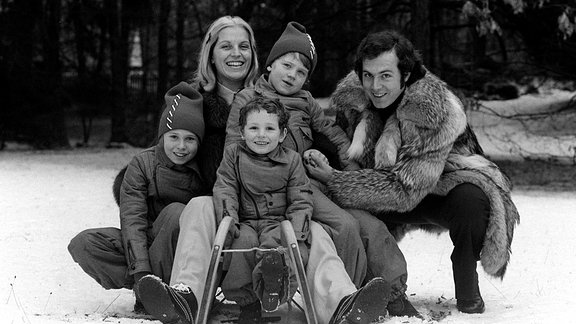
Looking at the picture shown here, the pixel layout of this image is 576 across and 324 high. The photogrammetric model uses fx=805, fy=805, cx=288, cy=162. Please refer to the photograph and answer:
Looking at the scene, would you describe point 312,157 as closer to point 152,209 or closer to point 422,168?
point 422,168

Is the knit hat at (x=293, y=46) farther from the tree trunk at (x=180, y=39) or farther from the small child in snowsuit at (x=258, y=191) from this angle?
the tree trunk at (x=180, y=39)

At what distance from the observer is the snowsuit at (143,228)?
4.15 metres

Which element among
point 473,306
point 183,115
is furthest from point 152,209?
point 473,306

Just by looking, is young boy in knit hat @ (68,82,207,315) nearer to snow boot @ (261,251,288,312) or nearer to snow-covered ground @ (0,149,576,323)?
snow-covered ground @ (0,149,576,323)

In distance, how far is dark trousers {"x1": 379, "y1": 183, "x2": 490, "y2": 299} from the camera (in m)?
4.32

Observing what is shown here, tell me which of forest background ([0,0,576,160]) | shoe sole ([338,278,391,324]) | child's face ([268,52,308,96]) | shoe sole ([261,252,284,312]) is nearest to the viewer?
shoe sole ([338,278,391,324])

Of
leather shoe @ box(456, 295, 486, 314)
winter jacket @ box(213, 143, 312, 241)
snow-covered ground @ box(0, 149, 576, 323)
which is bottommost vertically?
snow-covered ground @ box(0, 149, 576, 323)

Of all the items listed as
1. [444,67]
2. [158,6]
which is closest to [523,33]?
[444,67]

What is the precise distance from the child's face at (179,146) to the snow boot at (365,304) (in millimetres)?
1343

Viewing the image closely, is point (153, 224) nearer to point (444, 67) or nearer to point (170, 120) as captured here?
point (170, 120)

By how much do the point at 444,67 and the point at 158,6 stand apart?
941 centimetres

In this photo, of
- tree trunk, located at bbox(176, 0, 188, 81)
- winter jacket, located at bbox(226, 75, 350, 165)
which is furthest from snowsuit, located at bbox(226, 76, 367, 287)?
tree trunk, located at bbox(176, 0, 188, 81)

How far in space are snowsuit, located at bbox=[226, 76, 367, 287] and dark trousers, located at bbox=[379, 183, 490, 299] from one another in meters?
0.58

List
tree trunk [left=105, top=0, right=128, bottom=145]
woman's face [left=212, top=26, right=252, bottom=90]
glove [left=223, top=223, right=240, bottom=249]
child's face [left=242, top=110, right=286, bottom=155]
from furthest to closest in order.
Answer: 1. tree trunk [left=105, top=0, right=128, bottom=145]
2. woman's face [left=212, top=26, right=252, bottom=90]
3. child's face [left=242, top=110, right=286, bottom=155]
4. glove [left=223, top=223, right=240, bottom=249]
